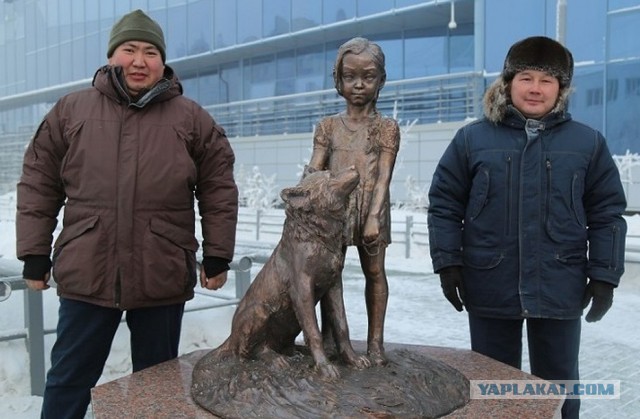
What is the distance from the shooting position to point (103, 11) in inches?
961

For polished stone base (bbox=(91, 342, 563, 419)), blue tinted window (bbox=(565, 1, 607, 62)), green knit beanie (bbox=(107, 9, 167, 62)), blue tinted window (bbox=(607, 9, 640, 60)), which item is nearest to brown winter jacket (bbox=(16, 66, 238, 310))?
green knit beanie (bbox=(107, 9, 167, 62))

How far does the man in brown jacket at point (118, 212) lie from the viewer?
2.84 metres

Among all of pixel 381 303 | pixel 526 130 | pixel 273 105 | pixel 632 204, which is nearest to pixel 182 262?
pixel 381 303

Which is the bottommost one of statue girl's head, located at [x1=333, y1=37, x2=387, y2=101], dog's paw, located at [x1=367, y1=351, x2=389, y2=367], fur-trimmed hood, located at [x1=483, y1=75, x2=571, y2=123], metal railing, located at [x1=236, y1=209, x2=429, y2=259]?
metal railing, located at [x1=236, y1=209, x2=429, y2=259]

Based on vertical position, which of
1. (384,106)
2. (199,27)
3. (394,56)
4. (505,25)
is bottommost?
(384,106)

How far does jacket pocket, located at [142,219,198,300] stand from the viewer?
9.38 ft

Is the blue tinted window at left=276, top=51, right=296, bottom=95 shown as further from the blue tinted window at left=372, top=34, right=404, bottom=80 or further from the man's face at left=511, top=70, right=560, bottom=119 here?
the man's face at left=511, top=70, right=560, bottom=119

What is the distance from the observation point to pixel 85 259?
2824mm

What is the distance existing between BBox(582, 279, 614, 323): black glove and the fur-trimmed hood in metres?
0.81

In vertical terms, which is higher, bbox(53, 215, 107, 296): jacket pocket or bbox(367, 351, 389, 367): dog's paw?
bbox(53, 215, 107, 296): jacket pocket

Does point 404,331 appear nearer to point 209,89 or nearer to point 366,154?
point 366,154

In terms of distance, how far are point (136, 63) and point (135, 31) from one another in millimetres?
139

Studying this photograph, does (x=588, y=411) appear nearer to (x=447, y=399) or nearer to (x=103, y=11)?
(x=447, y=399)

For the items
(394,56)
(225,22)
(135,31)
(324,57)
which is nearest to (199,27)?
(225,22)
